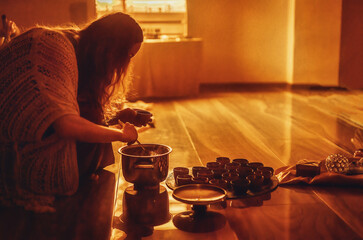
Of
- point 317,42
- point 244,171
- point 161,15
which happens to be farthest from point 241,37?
point 244,171

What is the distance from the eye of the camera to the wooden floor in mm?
1769

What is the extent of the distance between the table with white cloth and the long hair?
345cm

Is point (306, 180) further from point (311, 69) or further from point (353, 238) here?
point (311, 69)

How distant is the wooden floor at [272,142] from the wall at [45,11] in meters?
1.26

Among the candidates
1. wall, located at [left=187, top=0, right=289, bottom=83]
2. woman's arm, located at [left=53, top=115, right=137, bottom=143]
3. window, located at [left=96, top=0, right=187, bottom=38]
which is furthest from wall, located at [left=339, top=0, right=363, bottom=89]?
woman's arm, located at [left=53, top=115, right=137, bottom=143]

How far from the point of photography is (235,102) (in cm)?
534

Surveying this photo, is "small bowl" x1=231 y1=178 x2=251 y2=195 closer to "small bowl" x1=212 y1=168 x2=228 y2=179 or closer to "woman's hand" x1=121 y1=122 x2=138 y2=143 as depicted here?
"small bowl" x1=212 y1=168 x2=228 y2=179

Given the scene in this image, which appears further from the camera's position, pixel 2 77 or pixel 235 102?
pixel 235 102

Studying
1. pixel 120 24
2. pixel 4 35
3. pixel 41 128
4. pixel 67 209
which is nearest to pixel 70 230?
pixel 67 209

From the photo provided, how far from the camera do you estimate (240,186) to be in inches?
71.5

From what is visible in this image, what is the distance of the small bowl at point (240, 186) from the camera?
1816 mm

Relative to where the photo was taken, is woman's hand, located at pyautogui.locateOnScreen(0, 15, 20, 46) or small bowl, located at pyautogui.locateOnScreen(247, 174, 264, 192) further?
woman's hand, located at pyautogui.locateOnScreen(0, 15, 20, 46)

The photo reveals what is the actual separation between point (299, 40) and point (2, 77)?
16.7 feet

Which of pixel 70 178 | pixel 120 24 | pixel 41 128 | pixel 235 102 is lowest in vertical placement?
pixel 235 102
